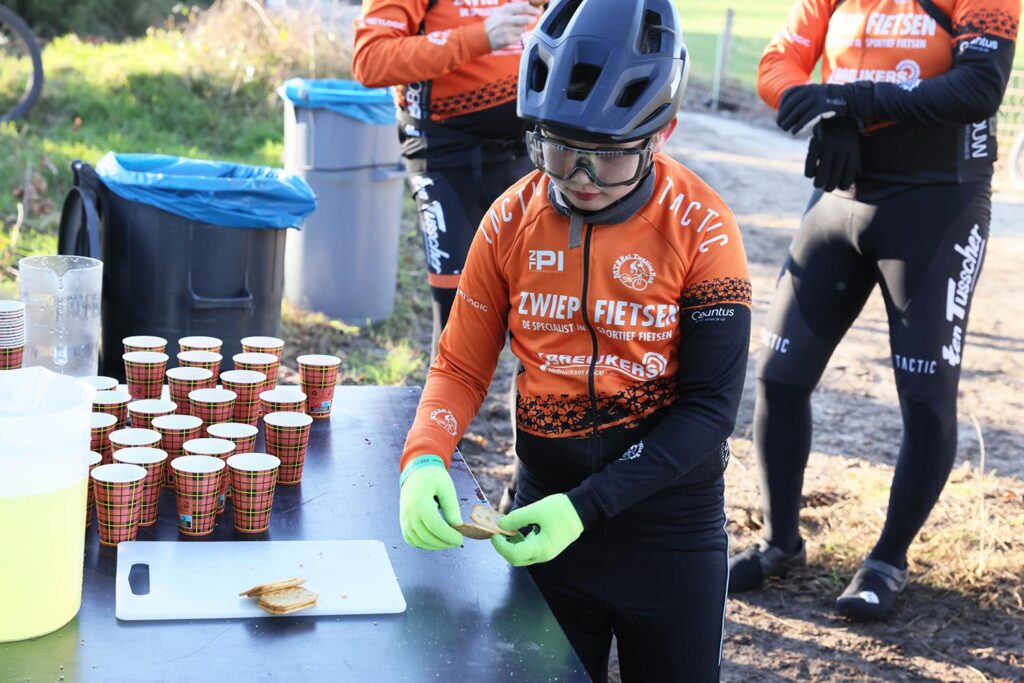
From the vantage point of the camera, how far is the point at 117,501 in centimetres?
188

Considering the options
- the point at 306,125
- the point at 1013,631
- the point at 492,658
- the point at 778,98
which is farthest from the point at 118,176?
the point at 1013,631

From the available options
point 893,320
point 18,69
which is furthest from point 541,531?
point 18,69

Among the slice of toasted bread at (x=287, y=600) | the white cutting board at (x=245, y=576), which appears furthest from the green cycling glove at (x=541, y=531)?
the slice of toasted bread at (x=287, y=600)

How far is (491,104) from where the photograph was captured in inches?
141

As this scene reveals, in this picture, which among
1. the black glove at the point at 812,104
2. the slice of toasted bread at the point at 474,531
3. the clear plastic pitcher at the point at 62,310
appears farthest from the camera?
the black glove at the point at 812,104

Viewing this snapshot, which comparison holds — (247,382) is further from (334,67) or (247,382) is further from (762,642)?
(334,67)

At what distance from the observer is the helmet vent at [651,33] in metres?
1.98

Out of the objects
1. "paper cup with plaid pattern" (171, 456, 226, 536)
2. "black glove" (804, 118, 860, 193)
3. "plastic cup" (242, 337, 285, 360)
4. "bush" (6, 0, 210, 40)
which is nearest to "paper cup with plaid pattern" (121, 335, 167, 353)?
"plastic cup" (242, 337, 285, 360)

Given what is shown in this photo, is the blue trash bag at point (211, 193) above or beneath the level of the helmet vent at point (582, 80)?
beneath

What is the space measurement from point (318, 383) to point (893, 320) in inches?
71.3

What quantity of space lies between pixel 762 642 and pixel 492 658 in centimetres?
206

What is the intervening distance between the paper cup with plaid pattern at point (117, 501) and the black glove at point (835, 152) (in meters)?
2.25

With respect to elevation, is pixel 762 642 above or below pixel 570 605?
below

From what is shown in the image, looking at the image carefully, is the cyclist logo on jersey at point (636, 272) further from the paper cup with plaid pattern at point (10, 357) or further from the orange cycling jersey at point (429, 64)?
the orange cycling jersey at point (429, 64)
